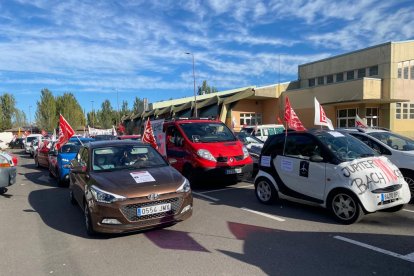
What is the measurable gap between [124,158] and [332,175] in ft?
13.1

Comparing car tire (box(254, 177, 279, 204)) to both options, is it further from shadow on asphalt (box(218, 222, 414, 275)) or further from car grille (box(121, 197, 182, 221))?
car grille (box(121, 197, 182, 221))

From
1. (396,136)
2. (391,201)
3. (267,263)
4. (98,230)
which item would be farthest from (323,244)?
(396,136)

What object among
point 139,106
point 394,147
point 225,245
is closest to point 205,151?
point 225,245

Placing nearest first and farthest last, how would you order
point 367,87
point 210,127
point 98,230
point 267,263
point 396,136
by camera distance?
point 267,263 → point 98,230 → point 396,136 → point 210,127 → point 367,87

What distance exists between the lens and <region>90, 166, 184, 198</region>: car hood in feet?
18.7

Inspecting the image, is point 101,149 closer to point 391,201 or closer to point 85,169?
point 85,169

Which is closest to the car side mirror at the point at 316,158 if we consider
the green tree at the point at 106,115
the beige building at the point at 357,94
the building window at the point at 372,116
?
the beige building at the point at 357,94

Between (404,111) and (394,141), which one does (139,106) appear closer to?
(404,111)

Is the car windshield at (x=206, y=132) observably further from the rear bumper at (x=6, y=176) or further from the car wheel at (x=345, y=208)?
the rear bumper at (x=6, y=176)

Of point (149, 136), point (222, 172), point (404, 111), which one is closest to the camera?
point (222, 172)

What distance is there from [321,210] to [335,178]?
1161 mm

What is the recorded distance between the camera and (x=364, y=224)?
612 centimetres

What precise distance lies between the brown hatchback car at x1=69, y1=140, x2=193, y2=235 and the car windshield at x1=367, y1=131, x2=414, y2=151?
5.36m

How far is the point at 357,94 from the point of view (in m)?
31.2
